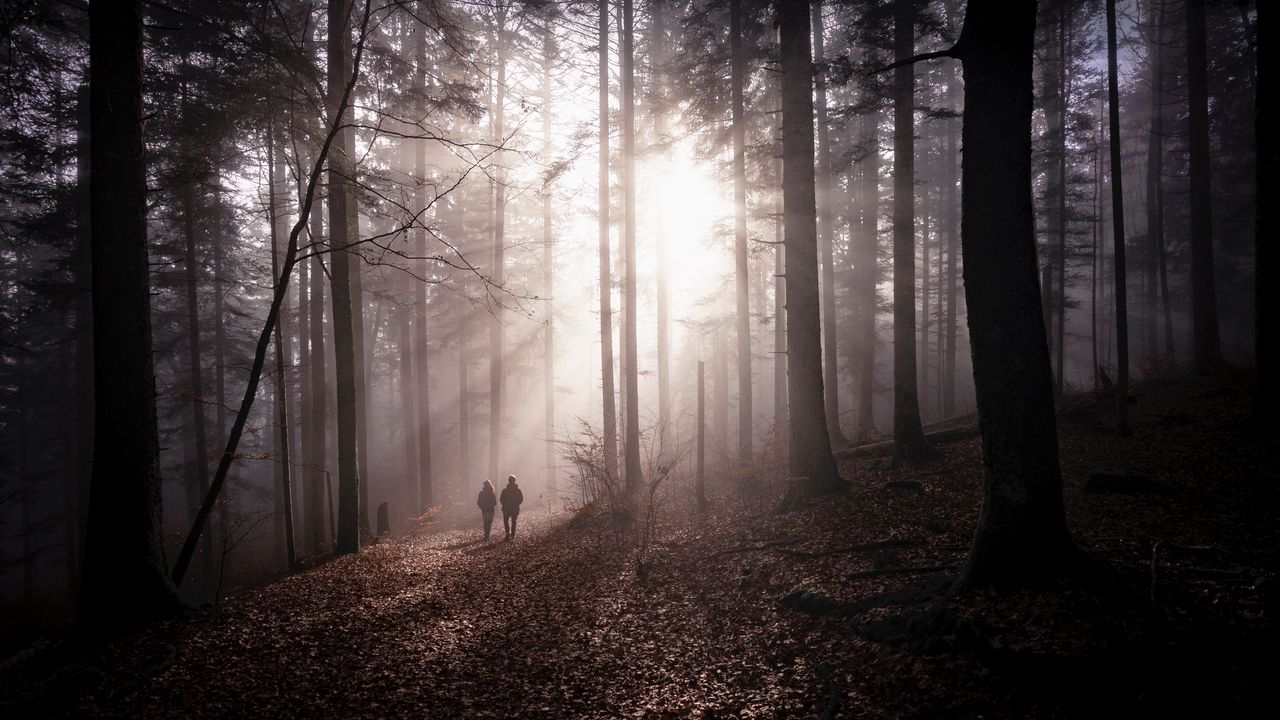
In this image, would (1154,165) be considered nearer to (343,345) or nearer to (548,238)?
(548,238)

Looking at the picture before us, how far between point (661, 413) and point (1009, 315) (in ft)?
45.9

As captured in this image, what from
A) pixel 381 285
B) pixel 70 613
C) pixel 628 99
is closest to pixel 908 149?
pixel 628 99

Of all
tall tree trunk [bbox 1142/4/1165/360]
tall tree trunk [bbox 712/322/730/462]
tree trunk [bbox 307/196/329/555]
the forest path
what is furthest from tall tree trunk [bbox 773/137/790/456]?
tall tree trunk [bbox 1142/4/1165/360]

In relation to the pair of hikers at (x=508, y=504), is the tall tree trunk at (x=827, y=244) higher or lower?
higher

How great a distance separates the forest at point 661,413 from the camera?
4.39 meters

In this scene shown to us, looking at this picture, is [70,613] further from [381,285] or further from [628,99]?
[628,99]

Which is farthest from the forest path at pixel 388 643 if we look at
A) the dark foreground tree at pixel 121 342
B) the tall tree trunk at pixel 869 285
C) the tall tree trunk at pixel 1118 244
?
the tall tree trunk at pixel 869 285

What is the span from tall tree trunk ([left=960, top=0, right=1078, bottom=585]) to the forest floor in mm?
453

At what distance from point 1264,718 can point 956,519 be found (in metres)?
4.14

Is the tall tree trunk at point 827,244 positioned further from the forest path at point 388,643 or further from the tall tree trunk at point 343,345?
the tall tree trunk at point 343,345

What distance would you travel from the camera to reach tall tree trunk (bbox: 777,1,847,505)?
8.98 m

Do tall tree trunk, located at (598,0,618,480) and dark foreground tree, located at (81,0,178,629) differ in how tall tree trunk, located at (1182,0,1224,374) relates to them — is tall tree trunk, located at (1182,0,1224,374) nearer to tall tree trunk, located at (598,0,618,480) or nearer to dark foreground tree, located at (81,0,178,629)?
tall tree trunk, located at (598,0,618,480)

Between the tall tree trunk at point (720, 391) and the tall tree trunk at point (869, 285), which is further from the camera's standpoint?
the tall tree trunk at point (720, 391)

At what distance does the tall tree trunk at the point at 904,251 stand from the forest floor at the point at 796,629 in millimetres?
1433
